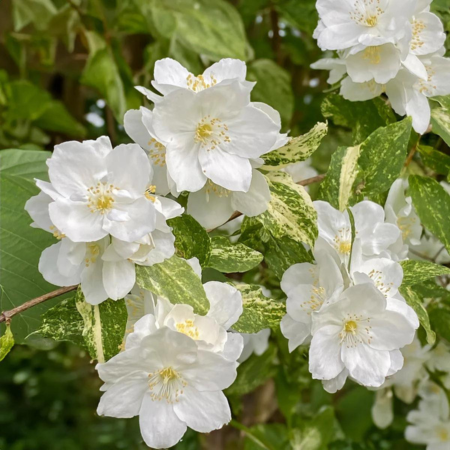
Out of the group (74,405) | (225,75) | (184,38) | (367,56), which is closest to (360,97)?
(367,56)

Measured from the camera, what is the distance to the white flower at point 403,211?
26.4 inches

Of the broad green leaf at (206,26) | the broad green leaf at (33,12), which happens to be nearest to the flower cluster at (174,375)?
the broad green leaf at (206,26)

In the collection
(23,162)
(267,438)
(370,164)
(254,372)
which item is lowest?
(267,438)

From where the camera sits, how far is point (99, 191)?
0.47 meters

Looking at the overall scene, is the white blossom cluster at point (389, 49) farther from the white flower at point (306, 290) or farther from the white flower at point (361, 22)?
the white flower at point (306, 290)

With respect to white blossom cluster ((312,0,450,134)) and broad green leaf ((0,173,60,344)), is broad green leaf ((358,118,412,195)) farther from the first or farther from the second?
broad green leaf ((0,173,60,344))

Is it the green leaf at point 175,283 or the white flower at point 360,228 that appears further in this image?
the white flower at point 360,228

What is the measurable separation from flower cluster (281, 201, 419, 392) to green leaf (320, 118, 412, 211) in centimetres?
3

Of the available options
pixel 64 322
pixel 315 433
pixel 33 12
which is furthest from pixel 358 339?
pixel 33 12

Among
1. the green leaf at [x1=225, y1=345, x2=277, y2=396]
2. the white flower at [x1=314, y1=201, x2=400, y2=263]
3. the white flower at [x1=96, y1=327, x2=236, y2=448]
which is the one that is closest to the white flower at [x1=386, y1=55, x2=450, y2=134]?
the white flower at [x1=314, y1=201, x2=400, y2=263]

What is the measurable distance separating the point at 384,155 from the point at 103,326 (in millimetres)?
308

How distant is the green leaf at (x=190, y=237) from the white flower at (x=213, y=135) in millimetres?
33

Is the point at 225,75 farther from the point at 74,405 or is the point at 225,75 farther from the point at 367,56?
the point at 74,405

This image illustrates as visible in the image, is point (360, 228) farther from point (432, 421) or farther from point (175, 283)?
point (432, 421)
